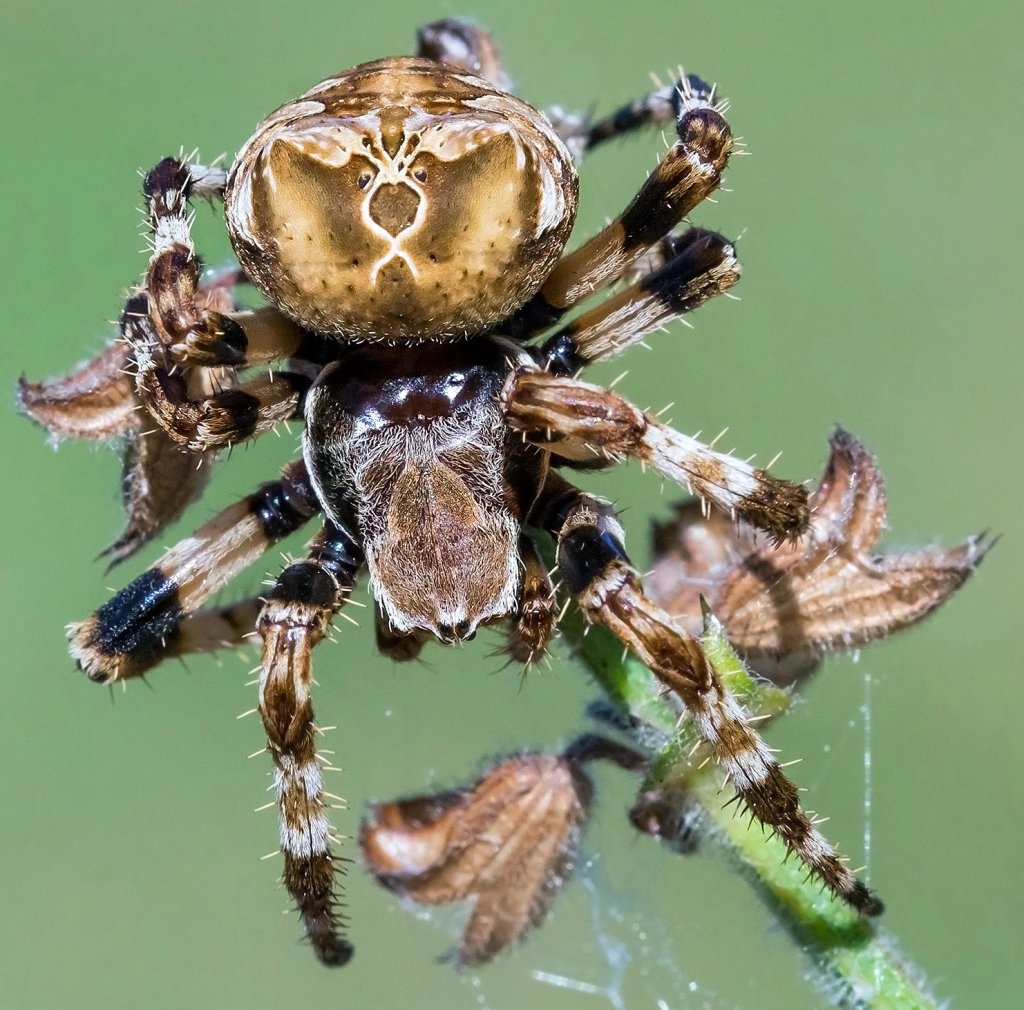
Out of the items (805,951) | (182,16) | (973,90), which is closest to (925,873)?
(805,951)

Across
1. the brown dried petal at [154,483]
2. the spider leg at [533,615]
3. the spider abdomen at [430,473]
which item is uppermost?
the brown dried petal at [154,483]

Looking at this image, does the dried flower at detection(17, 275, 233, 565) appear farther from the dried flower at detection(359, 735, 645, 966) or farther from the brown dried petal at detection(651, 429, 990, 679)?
the brown dried petal at detection(651, 429, 990, 679)

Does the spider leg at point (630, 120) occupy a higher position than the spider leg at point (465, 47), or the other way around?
the spider leg at point (465, 47)

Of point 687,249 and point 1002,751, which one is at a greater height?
point 1002,751

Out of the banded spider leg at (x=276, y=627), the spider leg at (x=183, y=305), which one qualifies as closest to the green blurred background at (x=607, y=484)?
the banded spider leg at (x=276, y=627)

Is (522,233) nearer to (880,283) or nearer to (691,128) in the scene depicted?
(691,128)

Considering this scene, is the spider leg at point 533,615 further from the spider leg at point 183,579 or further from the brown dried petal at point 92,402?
the brown dried petal at point 92,402
